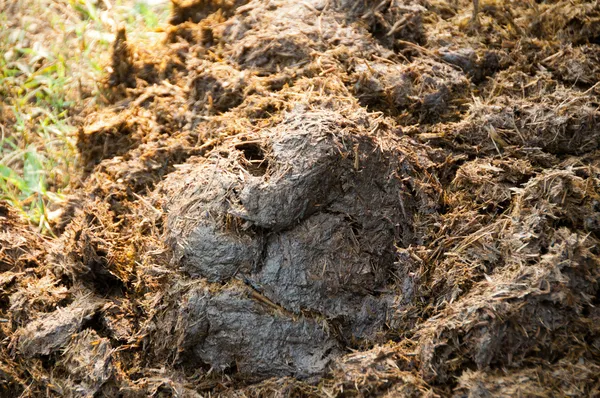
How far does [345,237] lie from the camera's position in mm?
2297

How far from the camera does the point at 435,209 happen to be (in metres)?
2.39

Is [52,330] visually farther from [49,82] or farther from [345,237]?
[49,82]

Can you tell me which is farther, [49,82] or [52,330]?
[49,82]

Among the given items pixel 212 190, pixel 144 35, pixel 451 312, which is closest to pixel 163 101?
pixel 144 35

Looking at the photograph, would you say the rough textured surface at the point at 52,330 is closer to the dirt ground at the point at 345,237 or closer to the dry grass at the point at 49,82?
the dirt ground at the point at 345,237

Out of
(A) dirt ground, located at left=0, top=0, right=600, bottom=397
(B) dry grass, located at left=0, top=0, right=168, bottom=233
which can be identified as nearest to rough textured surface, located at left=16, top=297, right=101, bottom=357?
(A) dirt ground, located at left=0, top=0, right=600, bottom=397

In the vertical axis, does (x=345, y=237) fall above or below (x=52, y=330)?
above

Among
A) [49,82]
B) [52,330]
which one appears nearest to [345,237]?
[52,330]

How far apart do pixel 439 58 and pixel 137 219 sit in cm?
166

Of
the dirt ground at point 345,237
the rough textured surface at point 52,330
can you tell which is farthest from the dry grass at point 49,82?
the rough textured surface at point 52,330

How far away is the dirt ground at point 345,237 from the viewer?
2.00 meters

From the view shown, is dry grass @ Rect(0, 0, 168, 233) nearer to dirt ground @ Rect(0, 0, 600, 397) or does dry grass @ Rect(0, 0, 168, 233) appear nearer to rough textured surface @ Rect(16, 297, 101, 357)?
Result: dirt ground @ Rect(0, 0, 600, 397)

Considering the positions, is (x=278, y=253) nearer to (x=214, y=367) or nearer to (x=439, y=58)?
(x=214, y=367)

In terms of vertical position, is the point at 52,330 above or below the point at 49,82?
below
